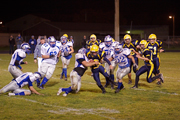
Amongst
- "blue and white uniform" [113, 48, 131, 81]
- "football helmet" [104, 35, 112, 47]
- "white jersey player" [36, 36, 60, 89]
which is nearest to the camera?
"blue and white uniform" [113, 48, 131, 81]

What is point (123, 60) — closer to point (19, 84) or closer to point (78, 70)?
point (78, 70)

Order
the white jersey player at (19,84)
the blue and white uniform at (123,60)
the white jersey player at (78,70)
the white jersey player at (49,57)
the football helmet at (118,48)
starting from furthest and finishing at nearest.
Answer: the white jersey player at (49,57), the blue and white uniform at (123,60), the football helmet at (118,48), the white jersey player at (19,84), the white jersey player at (78,70)

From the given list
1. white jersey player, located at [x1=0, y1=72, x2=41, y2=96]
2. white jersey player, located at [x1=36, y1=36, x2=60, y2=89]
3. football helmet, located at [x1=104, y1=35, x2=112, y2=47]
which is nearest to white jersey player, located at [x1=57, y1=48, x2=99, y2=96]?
white jersey player, located at [x1=0, y1=72, x2=41, y2=96]

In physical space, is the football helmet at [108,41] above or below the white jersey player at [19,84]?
above

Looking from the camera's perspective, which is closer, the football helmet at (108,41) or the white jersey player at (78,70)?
the white jersey player at (78,70)

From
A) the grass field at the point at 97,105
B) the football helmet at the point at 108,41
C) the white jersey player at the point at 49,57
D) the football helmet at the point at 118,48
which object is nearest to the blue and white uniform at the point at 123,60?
the football helmet at the point at 118,48

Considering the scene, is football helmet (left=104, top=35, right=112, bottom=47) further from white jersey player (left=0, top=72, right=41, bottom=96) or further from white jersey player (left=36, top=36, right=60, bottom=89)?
white jersey player (left=0, top=72, right=41, bottom=96)

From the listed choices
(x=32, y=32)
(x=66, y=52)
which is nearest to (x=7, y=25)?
(x=32, y=32)

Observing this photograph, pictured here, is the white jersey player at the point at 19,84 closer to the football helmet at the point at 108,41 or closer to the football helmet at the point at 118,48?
the football helmet at the point at 118,48

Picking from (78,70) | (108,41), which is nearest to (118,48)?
(108,41)

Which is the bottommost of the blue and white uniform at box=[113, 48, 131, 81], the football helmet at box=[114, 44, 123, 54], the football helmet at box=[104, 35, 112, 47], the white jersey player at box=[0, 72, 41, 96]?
the white jersey player at box=[0, 72, 41, 96]

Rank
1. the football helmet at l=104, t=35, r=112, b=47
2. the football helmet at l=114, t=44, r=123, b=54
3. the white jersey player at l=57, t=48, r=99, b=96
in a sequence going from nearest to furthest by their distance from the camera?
the white jersey player at l=57, t=48, r=99, b=96 < the football helmet at l=114, t=44, r=123, b=54 < the football helmet at l=104, t=35, r=112, b=47

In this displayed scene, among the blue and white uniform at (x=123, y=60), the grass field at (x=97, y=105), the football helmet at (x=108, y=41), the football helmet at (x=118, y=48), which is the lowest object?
the grass field at (x=97, y=105)

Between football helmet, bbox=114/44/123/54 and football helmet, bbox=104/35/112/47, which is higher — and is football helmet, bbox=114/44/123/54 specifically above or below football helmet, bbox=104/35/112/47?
below
